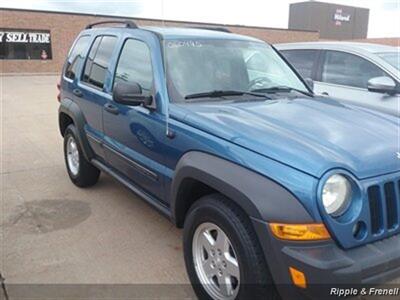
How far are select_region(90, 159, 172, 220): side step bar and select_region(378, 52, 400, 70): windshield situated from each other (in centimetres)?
377

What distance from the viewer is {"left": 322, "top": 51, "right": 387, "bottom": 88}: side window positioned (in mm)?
5918

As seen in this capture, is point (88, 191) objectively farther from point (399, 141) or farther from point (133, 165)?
point (399, 141)

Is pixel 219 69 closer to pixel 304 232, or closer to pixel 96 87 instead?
pixel 96 87

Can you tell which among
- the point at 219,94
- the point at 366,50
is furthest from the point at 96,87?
the point at 366,50

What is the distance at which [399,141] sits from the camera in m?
2.91

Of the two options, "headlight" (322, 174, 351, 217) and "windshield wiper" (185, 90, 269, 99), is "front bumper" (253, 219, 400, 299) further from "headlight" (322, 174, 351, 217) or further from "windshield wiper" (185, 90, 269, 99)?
"windshield wiper" (185, 90, 269, 99)

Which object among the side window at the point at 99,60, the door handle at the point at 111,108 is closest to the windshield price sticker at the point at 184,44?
the door handle at the point at 111,108

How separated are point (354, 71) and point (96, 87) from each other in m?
3.60

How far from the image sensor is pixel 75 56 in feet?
17.8

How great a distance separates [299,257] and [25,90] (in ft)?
56.3

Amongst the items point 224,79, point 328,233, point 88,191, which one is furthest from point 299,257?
point 88,191

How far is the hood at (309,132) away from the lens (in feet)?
8.10

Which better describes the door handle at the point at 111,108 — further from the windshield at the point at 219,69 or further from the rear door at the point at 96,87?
the windshield at the point at 219,69

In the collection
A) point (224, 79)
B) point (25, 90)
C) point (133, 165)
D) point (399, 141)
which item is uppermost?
point (224, 79)
